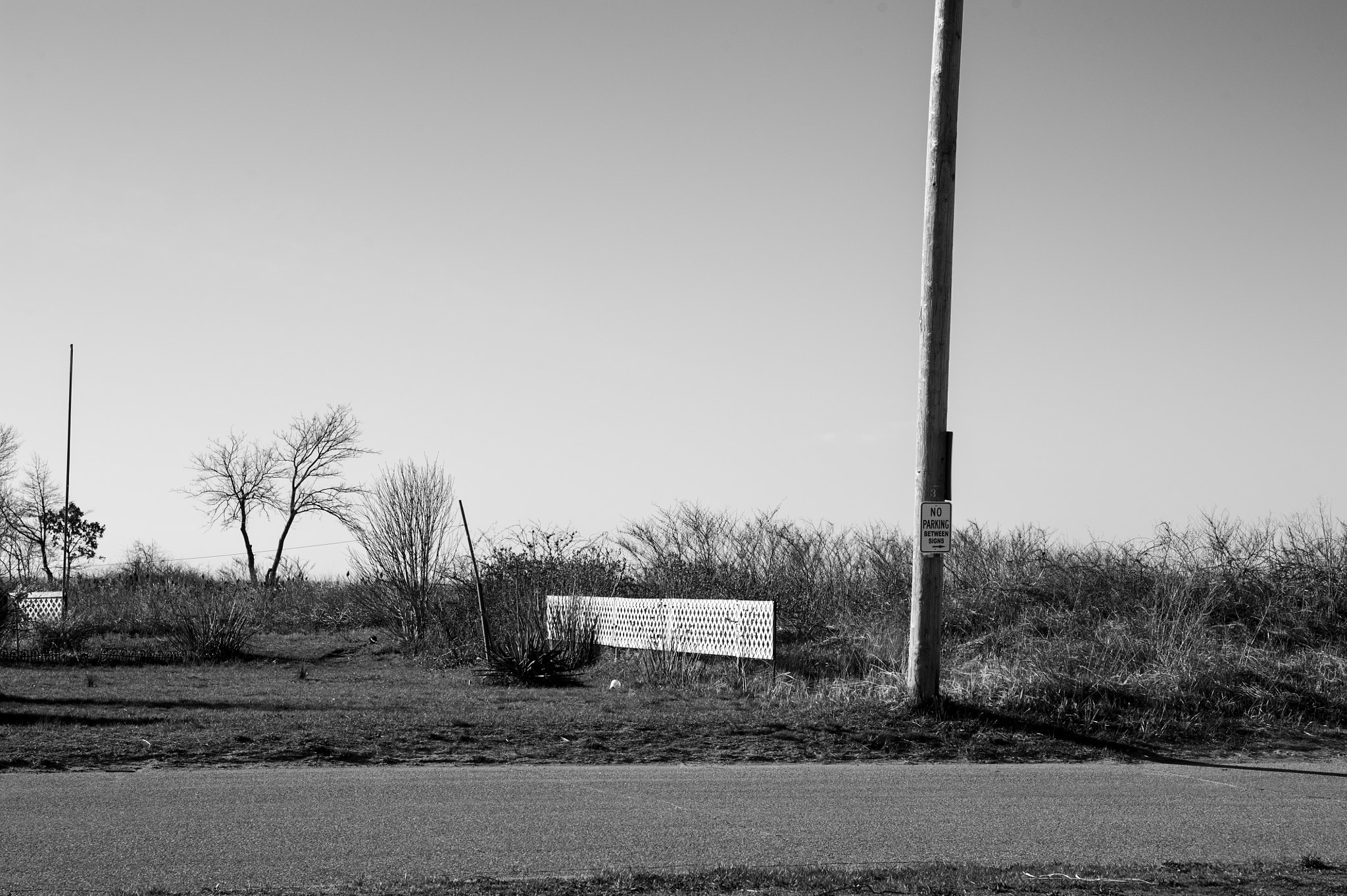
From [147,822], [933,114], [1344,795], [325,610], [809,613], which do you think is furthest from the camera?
[325,610]

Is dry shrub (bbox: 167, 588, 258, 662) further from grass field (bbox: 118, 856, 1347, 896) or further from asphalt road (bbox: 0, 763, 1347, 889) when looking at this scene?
grass field (bbox: 118, 856, 1347, 896)

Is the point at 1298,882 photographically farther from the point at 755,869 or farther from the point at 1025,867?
the point at 755,869

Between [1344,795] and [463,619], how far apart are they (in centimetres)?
1877

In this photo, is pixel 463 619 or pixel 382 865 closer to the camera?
pixel 382 865

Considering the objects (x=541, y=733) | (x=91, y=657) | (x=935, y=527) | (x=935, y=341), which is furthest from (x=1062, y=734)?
(x=91, y=657)

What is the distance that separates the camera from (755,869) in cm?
604

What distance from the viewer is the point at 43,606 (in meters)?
30.3

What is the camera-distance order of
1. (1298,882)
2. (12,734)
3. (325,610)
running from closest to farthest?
(1298,882) → (12,734) → (325,610)

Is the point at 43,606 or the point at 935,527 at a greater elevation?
the point at 935,527

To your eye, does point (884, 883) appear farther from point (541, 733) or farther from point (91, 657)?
point (91, 657)

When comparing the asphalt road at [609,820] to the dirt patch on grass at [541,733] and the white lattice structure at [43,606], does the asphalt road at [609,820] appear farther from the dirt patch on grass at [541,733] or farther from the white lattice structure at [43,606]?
the white lattice structure at [43,606]

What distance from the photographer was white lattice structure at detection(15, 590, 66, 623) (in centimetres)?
2797

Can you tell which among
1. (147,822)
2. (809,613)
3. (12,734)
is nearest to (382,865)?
(147,822)

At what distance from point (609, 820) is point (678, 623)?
498 inches
